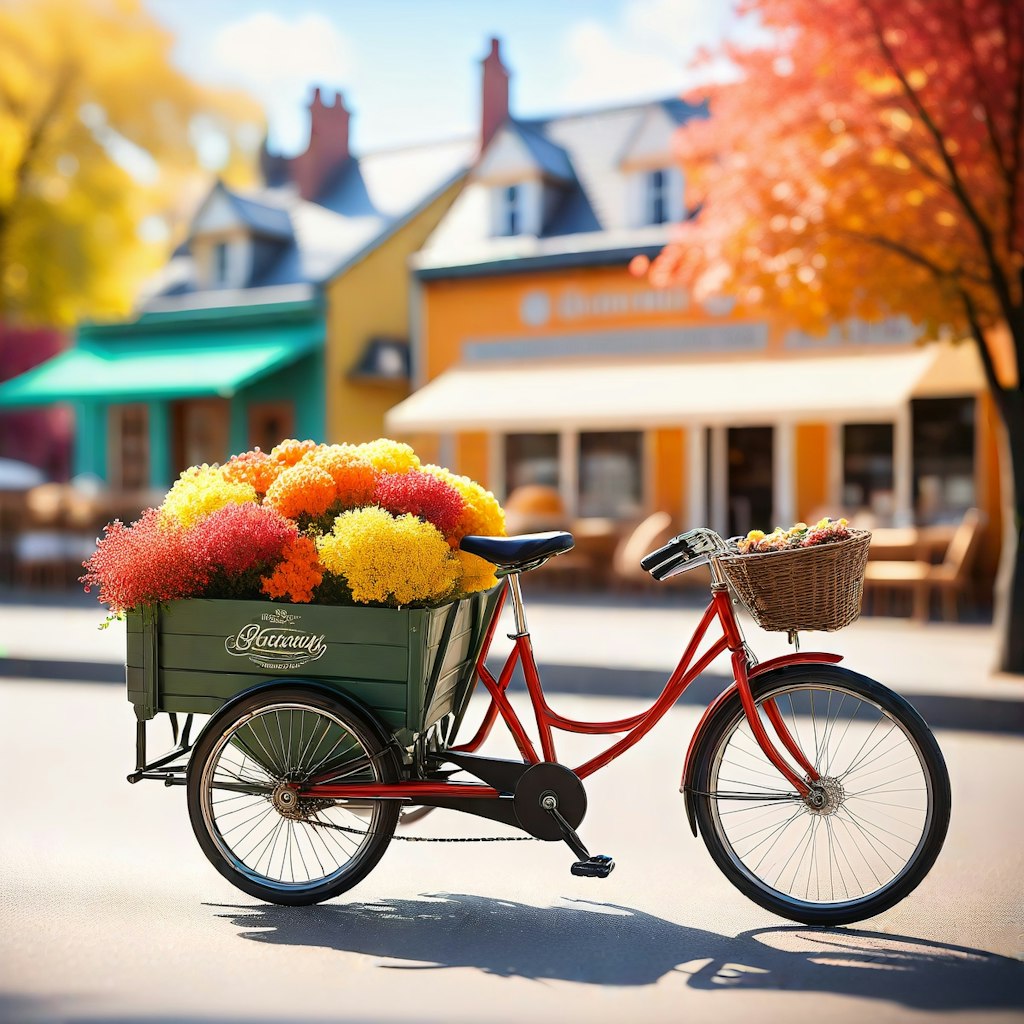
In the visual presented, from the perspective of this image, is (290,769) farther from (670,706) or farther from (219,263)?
(219,263)

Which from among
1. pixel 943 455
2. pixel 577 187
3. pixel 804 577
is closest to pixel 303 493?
pixel 804 577

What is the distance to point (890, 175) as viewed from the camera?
9250 mm

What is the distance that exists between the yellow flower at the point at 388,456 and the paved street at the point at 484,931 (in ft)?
4.62

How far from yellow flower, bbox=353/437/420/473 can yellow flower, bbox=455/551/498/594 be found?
1.29 feet

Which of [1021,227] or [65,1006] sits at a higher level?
[1021,227]

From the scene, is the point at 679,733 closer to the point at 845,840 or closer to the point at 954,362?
the point at 845,840

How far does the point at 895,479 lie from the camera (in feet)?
53.9

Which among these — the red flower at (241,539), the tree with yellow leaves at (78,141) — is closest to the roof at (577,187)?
the tree with yellow leaves at (78,141)

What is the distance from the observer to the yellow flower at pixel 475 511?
446 centimetres

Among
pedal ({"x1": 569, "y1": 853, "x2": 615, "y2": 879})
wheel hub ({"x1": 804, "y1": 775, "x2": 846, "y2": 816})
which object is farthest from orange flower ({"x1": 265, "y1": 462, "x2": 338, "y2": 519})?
wheel hub ({"x1": 804, "y1": 775, "x2": 846, "y2": 816})

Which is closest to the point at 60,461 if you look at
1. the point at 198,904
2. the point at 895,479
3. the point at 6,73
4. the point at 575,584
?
the point at 6,73

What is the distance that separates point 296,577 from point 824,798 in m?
1.74

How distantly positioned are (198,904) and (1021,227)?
709cm

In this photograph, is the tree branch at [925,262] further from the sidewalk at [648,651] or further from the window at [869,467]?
the window at [869,467]
